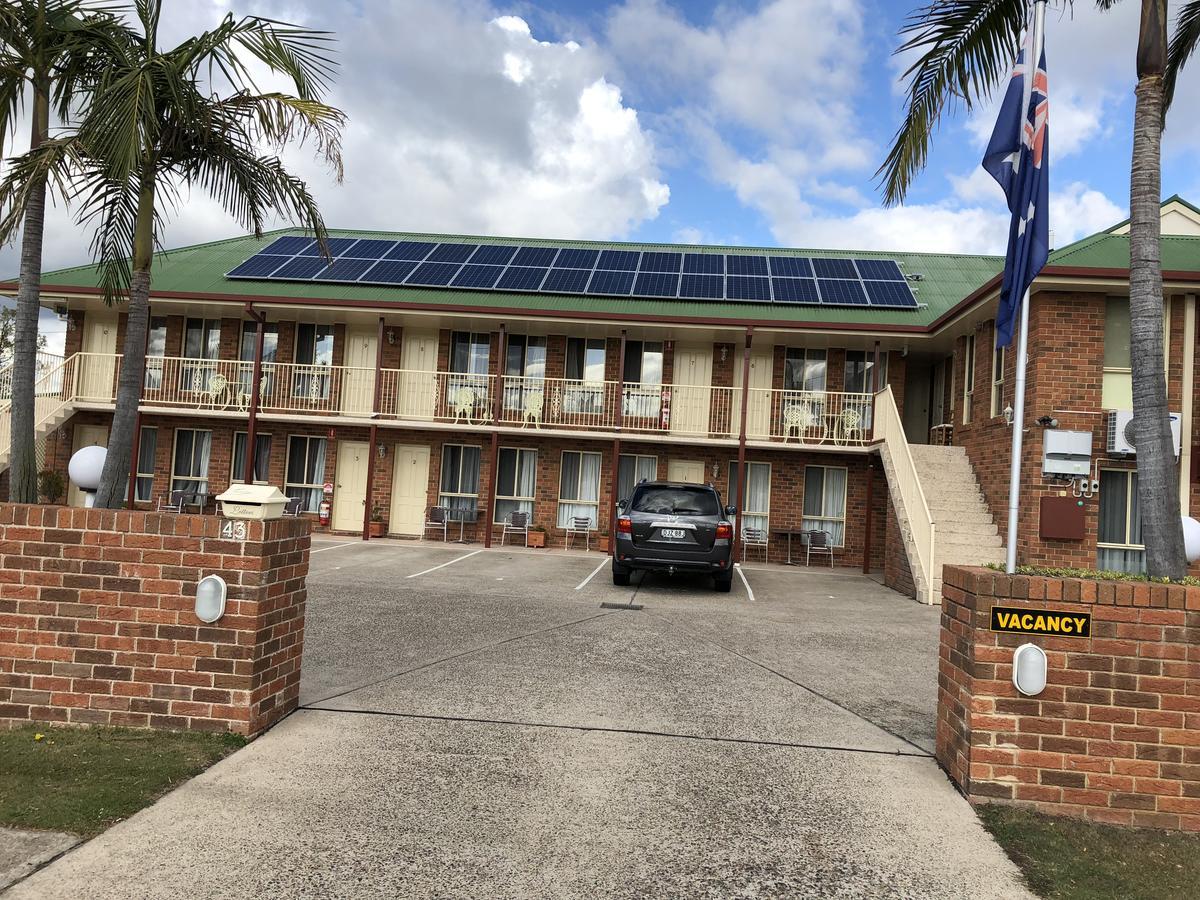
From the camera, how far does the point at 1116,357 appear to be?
37.5 ft

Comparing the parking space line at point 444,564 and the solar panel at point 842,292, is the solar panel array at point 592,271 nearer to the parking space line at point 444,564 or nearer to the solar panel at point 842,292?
the solar panel at point 842,292

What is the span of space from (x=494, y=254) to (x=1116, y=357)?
13529 mm

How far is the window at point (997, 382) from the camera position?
12.3 metres

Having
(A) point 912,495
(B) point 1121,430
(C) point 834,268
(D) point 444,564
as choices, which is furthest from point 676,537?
(C) point 834,268

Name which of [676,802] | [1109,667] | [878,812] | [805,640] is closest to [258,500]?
[676,802]

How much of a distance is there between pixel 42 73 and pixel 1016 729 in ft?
23.3

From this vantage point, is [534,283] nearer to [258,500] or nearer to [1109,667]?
[258,500]

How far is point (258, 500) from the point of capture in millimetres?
4090

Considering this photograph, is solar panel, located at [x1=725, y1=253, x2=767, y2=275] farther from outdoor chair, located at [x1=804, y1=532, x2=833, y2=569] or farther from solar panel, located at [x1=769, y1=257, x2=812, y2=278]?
outdoor chair, located at [x1=804, y1=532, x2=833, y2=569]

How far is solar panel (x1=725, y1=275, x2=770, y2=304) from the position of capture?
16391 millimetres

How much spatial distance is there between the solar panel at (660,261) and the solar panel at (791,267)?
2.33 meters

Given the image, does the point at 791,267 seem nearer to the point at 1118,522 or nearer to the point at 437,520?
the point at 1118,522

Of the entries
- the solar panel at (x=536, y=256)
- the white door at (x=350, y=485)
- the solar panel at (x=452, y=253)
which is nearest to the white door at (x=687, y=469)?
the solar panel at (x=536, y=256)

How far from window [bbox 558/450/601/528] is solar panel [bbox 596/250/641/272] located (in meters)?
4.87
